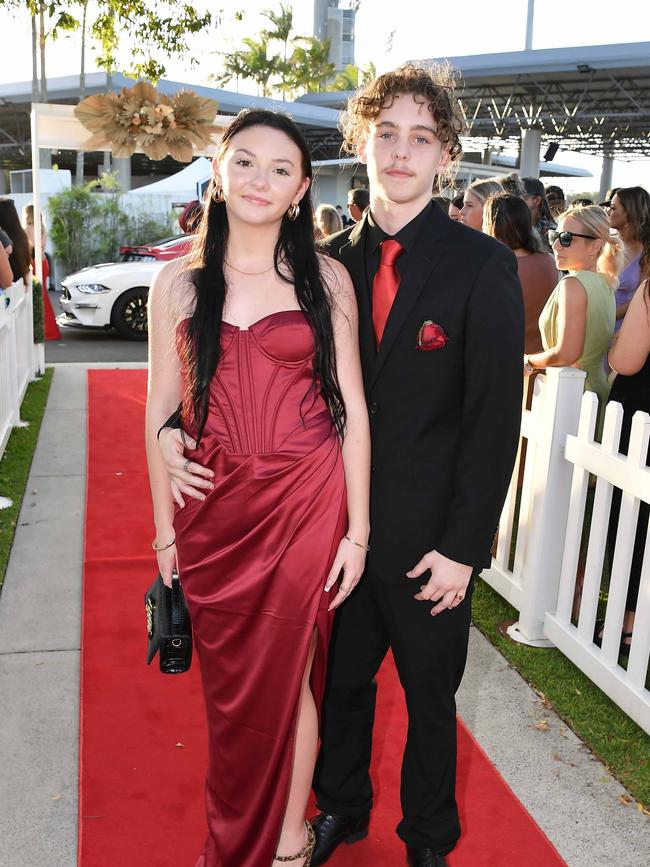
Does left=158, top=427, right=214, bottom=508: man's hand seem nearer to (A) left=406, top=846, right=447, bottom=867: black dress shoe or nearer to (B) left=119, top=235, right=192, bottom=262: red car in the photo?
(A) left=406, top=846, right=447, bottom=867: black dress shoe

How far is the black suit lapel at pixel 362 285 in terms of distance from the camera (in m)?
2.36

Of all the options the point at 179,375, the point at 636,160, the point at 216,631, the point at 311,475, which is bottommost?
the point at 216,631

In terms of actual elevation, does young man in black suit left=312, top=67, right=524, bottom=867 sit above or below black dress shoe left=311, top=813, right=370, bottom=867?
above

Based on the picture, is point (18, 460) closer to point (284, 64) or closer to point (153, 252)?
point (153, 252)

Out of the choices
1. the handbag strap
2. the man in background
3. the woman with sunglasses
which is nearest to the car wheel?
the man in background

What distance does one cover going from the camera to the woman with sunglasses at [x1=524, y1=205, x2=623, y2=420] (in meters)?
4.31

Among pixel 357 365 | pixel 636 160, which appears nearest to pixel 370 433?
pixel 357 365

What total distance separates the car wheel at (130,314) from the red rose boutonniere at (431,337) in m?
11.4

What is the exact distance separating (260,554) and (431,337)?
0.71 m

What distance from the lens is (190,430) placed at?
2365 mm

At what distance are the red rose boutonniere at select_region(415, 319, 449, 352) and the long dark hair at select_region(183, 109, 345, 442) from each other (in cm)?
Result: 24

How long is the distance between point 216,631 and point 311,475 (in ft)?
1.66

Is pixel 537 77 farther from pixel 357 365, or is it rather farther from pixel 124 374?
pixel 357 365

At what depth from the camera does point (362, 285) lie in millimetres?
2398
